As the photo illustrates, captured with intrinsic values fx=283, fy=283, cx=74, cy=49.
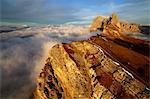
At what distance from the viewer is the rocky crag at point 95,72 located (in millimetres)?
17328

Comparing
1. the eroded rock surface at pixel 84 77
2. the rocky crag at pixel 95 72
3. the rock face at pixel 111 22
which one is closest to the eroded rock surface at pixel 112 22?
the rock face at pixel 111 22

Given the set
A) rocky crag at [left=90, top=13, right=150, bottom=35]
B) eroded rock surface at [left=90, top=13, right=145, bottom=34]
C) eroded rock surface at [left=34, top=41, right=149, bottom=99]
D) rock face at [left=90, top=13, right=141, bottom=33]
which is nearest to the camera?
eroded rock surface at [left=34, top=41, right=149, bottom=99]

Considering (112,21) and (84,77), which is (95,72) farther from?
(112,21)

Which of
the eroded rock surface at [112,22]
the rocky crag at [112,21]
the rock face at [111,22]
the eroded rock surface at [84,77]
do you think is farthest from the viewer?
the rocky crag at [112,21]

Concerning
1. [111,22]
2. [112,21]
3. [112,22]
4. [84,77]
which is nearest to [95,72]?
[84,77]

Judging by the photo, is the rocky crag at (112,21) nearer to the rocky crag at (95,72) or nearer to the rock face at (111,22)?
the rock face at (111,22)

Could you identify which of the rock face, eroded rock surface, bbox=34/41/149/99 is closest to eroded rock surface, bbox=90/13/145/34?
the rock face

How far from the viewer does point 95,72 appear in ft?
60.6

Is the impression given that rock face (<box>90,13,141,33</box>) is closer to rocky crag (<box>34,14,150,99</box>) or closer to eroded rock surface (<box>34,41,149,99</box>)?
rocky crag (<box>34,14,150,99</box>)

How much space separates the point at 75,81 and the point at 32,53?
61.0ft

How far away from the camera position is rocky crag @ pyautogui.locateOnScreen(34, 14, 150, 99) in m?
17.3

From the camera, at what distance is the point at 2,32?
38.6 m

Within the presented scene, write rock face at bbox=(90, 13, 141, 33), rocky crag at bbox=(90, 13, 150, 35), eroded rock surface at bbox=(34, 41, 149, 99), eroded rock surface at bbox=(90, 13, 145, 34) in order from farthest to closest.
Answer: rocky crag at bbox=(90, 13, 150, 35)
eroded rock surface at bbox=(90, 13, 145, 34)
rock face at bbox=(90, 13, 141, 33)
eroded rock surface at bbox=(34, 41, 149, 99)

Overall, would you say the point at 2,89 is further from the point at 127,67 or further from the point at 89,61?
the point at 127,67
